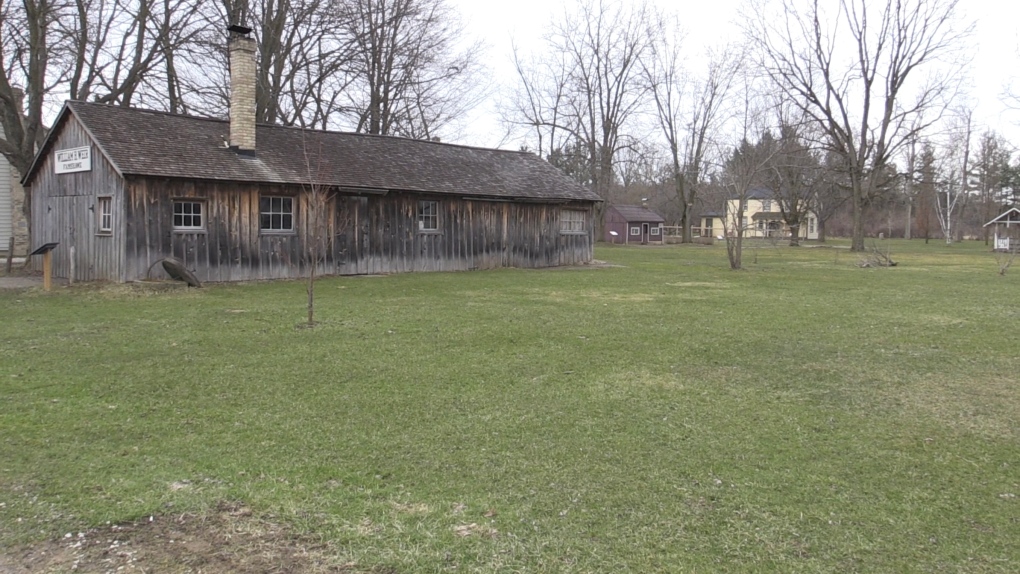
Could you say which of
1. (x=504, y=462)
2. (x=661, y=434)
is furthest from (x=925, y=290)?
(x=504, y=462)

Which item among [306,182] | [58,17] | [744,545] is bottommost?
[744,545]

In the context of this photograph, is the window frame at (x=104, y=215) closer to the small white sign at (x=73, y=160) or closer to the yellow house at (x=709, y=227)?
the small white sign at (x=73, y=160)

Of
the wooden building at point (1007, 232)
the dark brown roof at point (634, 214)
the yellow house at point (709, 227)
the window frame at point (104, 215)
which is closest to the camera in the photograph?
the window frame at point (104, 215)

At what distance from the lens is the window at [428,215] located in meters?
20.2

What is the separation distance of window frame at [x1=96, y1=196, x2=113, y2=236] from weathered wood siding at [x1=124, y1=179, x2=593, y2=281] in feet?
3.05

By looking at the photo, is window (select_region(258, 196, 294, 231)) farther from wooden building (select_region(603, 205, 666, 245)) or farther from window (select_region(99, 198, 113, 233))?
wooden building (select_region(603, 205, 666, 245))

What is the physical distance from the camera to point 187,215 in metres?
15.7

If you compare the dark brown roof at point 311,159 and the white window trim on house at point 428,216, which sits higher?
the dark brown roof at point 311,159

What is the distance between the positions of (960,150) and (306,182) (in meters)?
65.6

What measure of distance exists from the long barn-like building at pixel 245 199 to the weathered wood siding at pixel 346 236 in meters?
0.03

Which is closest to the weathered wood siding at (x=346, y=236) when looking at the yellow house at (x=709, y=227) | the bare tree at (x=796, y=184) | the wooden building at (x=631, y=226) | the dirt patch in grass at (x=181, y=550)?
the dirt patch in grass at (x=181, y=550)

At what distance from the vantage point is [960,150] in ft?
205

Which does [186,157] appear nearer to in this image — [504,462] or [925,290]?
[504,462]

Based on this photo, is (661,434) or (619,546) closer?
(619,546)
